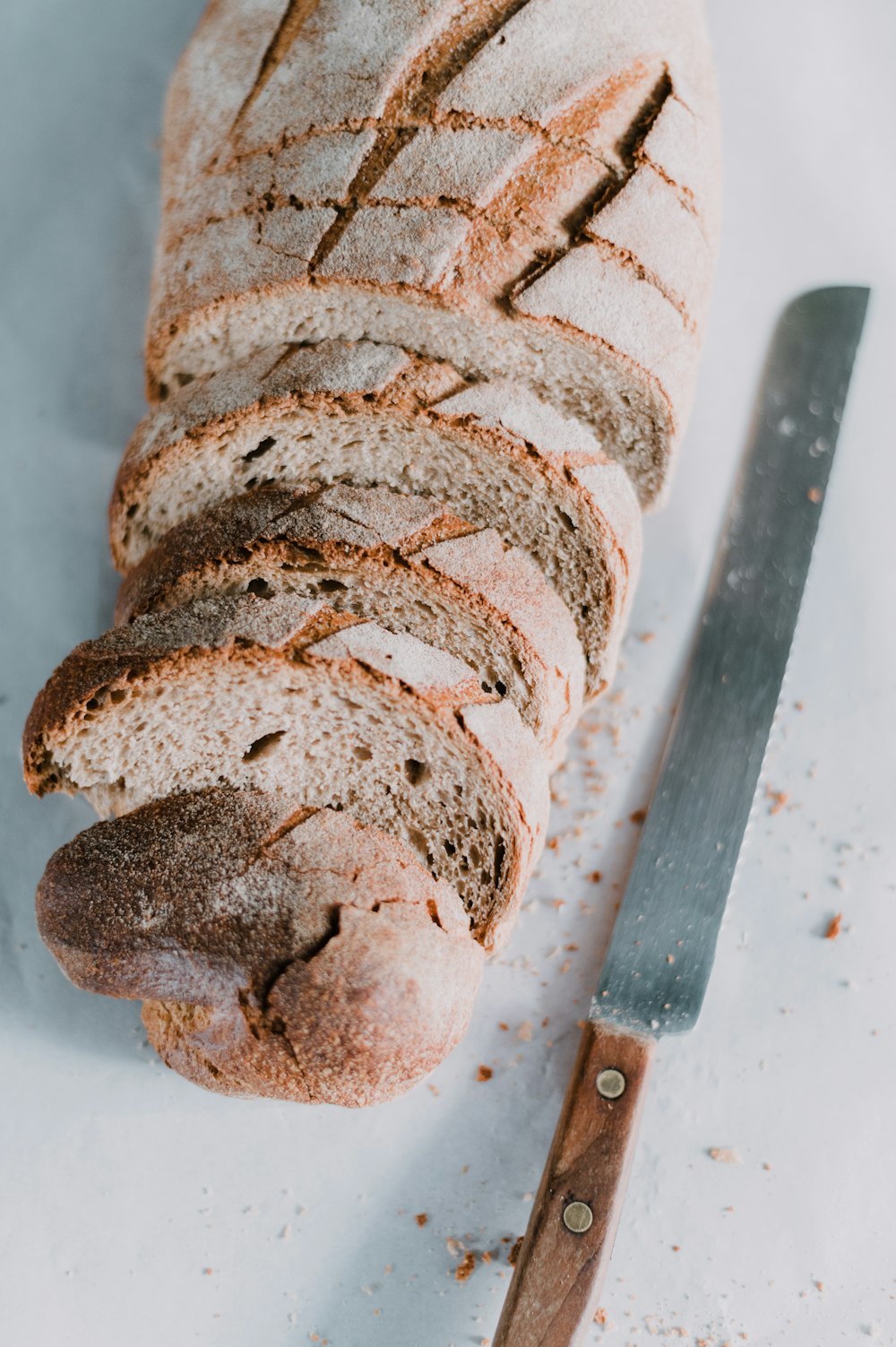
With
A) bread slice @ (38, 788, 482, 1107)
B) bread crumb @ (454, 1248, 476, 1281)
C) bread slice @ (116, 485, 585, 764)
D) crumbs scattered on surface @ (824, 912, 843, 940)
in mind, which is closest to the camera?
bread slice @ (38, 788, 482, 1107)

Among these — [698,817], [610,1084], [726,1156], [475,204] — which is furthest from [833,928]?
[475,204]

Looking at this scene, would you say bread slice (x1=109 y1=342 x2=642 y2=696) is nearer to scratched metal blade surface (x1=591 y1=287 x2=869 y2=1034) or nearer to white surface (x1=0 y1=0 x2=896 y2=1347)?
scratched metal blade surface (x1=591 y1=287 x2=869 y2=1034)

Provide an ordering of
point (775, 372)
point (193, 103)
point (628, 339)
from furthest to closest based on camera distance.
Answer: point (775, 372) < point (193, 103) < point (628, 339)

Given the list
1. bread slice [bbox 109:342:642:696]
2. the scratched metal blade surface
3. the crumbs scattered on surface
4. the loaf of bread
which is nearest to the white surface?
the crumbs scattered on surface

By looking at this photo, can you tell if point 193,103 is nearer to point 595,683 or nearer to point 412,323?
point 412,323

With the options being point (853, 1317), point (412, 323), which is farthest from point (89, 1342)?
point (412, 323)

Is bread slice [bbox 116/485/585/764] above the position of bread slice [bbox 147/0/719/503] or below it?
below

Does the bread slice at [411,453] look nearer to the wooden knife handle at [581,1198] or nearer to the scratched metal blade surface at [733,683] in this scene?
the scratched metal blade surface at [733,683]
